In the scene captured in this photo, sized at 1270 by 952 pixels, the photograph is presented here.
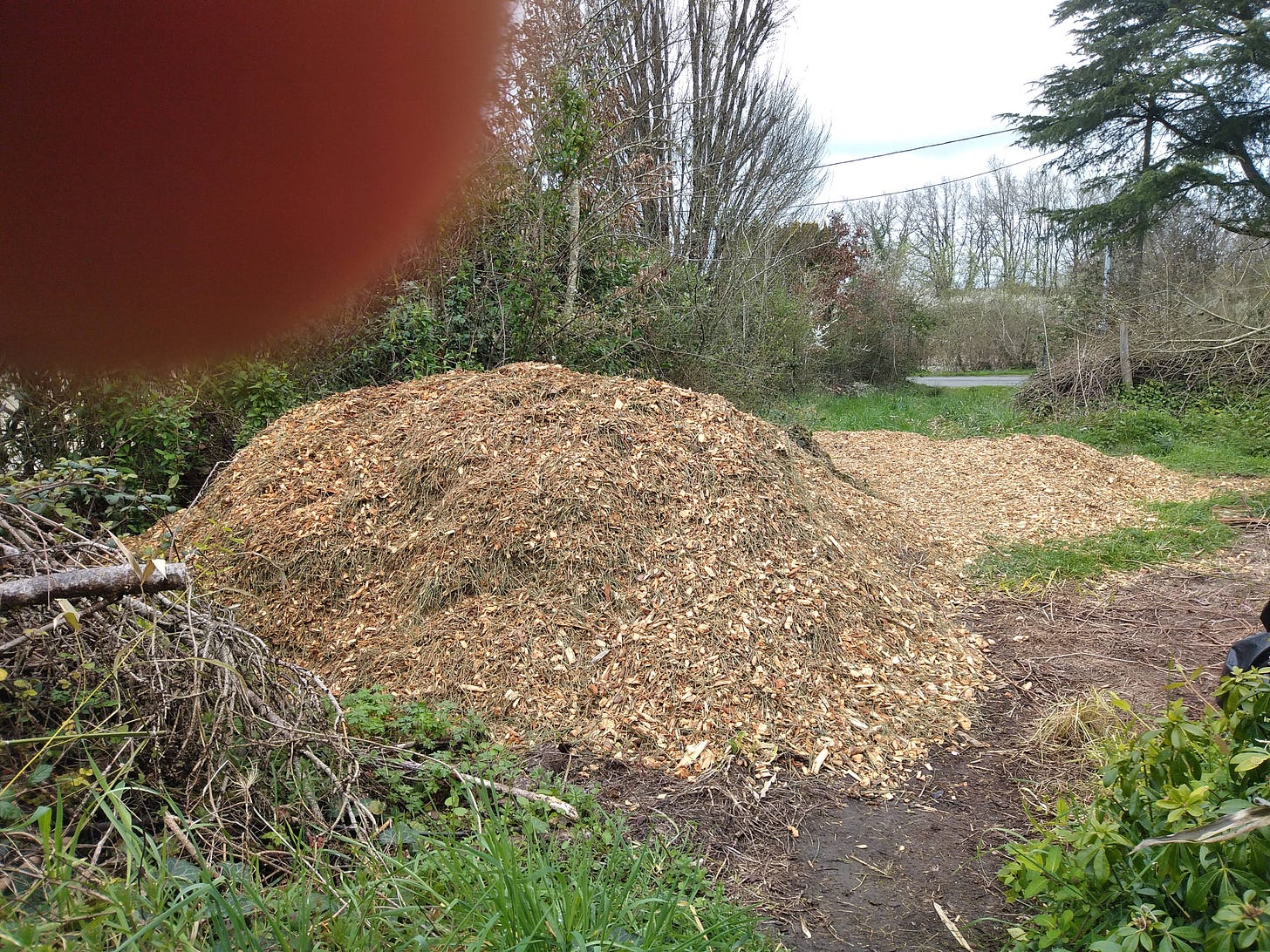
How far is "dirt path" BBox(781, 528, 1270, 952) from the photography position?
2.14m

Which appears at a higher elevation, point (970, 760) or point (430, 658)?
point (430, 658)

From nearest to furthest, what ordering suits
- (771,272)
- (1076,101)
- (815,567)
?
1. (815,567)
2. (771,272)
3. (1076,101)

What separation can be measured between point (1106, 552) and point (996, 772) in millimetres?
3320

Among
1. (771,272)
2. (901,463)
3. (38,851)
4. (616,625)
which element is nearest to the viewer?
(38,851)

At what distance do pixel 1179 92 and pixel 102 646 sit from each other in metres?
13.3

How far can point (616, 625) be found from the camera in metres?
3.37

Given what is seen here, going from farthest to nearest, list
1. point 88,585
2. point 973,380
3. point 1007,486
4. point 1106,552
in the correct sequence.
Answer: point 973,380 < point 1007,486 < point 1106,552 < point 88,585

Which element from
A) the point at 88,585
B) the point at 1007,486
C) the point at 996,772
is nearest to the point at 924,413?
the point at 1007,486

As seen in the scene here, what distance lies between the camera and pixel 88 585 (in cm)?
103

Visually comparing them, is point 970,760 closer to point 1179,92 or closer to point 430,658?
point 430,658

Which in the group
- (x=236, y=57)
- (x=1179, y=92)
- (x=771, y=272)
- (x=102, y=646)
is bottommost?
(x=102, y=646)

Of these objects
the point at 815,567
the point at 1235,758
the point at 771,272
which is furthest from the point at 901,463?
the point at 1235,758

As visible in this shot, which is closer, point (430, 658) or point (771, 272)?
point (430, 658)

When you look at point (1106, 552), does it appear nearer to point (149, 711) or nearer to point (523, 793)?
point (523, 793)
